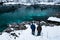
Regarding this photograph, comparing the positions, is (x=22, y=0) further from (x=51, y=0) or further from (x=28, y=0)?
(x=51, y=0)

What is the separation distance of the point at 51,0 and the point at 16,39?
103 meters

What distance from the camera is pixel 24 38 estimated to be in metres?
22.0

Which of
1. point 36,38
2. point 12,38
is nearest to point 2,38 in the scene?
point 12,38

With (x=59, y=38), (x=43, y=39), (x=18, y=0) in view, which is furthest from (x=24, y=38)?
(x=18, y=0)

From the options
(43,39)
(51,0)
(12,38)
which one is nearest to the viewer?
(43,39)

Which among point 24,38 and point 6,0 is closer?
point 24,38

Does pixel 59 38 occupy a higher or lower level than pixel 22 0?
higher

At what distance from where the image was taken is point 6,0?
122688mm

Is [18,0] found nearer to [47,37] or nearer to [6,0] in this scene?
[6,0]

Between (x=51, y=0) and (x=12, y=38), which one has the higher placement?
(x=12, y=38)

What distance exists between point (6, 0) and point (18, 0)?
8376mm

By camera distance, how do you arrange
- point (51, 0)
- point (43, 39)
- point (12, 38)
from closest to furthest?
point (43, 39) → point (12, 38) → point (51, 0)

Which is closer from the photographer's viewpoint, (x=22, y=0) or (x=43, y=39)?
(x=43, y=39)

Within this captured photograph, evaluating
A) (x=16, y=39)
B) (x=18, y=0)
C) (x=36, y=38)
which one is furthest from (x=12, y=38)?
(x=18, y=0)
